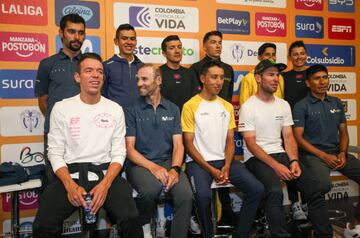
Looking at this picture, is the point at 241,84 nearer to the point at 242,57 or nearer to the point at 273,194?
the point at 242,57

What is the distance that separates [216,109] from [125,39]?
0.99m

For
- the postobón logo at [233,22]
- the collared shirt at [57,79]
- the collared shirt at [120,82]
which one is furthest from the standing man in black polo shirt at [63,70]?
the postobón logo at [233,22]

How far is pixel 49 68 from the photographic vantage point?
2.74 metres

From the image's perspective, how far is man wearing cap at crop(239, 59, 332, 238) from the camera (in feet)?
8.50

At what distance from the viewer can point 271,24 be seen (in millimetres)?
4000

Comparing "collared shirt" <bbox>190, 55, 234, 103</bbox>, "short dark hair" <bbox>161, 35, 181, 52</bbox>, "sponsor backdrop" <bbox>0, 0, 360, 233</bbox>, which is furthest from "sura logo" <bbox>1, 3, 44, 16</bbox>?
"collared shirt" <bbox>190, 55, 234, 103</bbox>

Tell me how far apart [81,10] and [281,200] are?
2429mm

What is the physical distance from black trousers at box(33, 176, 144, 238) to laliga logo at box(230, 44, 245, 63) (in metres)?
2.21

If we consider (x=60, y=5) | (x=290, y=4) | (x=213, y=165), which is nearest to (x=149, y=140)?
(x=213, y=165)

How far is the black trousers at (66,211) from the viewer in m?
1.97

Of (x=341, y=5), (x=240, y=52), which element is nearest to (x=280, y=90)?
(x=240, y=52)

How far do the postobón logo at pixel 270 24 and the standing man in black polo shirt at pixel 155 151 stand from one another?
5.99 ft

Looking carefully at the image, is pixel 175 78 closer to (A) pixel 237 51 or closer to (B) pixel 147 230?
(A) pixel 237 51

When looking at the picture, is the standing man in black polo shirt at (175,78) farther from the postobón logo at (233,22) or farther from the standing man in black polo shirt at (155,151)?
the postobón logo at (233,22)
